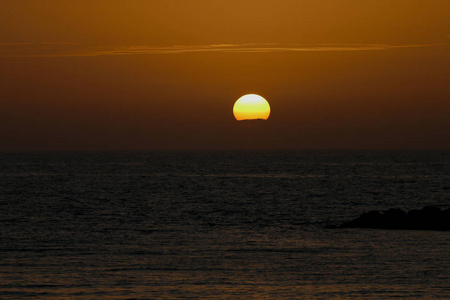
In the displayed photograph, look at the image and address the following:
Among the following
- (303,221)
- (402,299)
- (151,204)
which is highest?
(151,204)

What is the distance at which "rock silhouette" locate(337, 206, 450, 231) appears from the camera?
4241 centimetres

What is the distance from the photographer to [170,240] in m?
37.8

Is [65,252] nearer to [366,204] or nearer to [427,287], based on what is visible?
[427,287]

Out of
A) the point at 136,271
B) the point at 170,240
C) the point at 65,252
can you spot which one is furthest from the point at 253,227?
the point at 136,271

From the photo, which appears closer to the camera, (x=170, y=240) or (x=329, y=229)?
(x=170, y=240)

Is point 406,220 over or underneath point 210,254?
over

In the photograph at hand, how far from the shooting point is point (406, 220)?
4366cm

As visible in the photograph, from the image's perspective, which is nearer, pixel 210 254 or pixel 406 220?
pixel 210 254

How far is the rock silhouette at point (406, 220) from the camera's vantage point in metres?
42.4

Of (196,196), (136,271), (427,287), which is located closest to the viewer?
(427,287)

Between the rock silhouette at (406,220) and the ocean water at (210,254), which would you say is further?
the rock silhouette at (406,220)

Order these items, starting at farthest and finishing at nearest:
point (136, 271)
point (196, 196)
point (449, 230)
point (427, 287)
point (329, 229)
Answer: point (196, 196) → point (329, 229) → point (449, 230) → point (136, 271) → point (427, 287)

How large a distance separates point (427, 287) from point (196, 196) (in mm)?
54581

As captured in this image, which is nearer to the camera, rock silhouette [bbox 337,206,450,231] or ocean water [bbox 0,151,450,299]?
ocean water [bbox 0,151,450,299]
